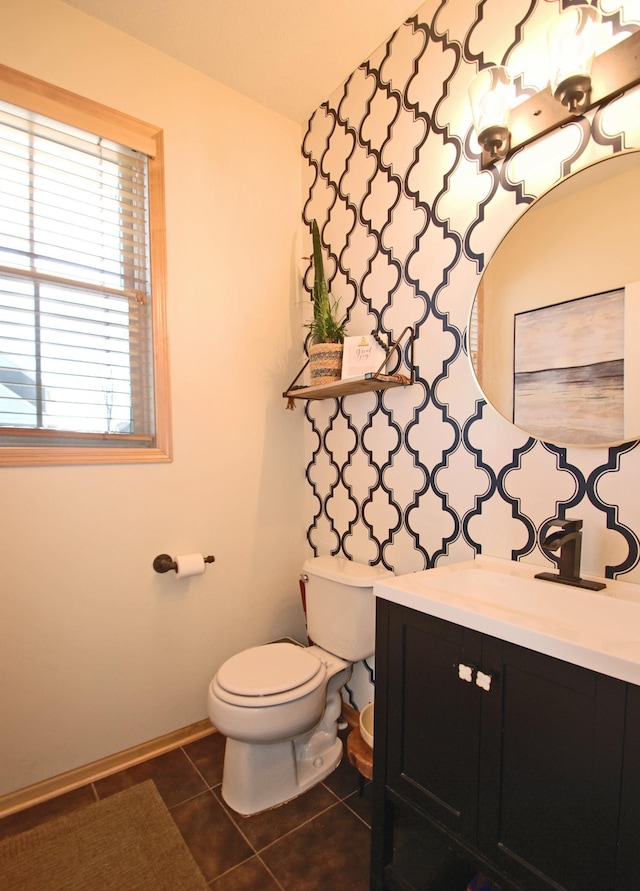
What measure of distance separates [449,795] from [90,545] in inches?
54.7

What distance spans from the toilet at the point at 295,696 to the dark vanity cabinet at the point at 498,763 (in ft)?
1.22

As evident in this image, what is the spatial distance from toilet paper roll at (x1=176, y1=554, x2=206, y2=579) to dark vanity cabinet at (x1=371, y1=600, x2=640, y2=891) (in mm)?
900

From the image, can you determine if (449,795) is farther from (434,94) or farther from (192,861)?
(434,94)

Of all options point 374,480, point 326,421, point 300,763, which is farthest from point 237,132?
point 300,763

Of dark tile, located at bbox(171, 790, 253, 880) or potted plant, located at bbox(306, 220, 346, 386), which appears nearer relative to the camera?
dark tile, located at bbox(171, 790, 253, 880)

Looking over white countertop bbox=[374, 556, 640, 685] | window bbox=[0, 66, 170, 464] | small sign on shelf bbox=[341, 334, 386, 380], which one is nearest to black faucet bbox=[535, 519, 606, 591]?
white countertop bbox=[374, 556, 640, 685]

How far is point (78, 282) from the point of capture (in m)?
1.66

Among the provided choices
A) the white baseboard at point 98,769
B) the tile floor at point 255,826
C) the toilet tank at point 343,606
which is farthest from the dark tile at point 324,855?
the white baseboard at point 98,769

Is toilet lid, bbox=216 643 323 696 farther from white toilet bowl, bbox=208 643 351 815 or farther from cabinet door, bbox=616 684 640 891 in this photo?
cabinet door, bbox=616 684 640 891

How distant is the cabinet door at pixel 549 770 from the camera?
747mm

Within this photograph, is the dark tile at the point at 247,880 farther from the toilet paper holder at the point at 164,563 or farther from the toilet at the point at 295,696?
the toilet paper holder at the point at 164,563

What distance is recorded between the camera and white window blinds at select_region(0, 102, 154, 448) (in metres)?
1.53

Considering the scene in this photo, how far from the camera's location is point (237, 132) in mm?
2008

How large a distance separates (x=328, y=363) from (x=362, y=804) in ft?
5.33
